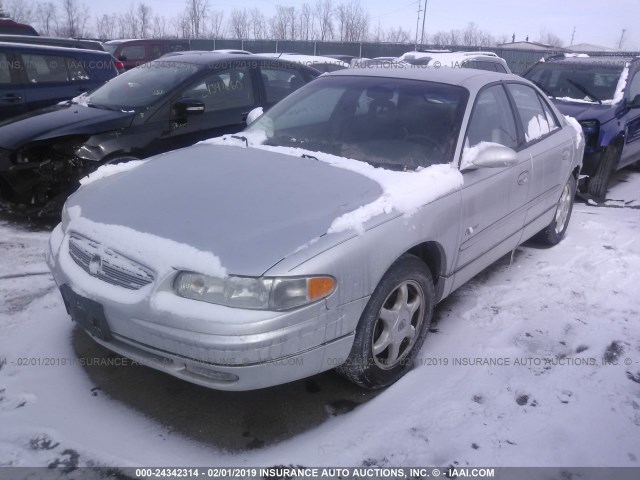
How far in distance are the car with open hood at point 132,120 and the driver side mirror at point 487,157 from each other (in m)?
2.95

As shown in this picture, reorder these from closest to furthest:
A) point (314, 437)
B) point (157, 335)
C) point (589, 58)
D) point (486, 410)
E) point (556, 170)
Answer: point (157, 335), point (314, 437), point (486, 410), point (556, 170), point (589, 58)

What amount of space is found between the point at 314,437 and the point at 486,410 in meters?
0.87

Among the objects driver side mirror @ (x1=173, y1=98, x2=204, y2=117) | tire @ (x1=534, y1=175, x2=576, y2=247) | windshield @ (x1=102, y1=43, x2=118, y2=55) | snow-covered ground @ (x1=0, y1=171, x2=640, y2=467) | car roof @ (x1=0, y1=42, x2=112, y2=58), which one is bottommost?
snow-covered ground @ (x1=0, y1=171, x2=640, y2=467)

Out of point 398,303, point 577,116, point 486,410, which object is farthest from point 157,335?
point 577,116

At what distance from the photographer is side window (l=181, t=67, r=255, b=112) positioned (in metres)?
5.31

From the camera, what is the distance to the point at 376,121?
331 centimetres

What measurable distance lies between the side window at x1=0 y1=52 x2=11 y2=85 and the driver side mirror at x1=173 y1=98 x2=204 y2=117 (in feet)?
9.12

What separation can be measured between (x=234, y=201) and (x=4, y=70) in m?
5.48

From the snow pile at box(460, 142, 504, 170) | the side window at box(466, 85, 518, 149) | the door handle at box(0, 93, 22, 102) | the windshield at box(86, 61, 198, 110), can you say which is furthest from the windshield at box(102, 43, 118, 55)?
the snow pile at box(460, 142, 504, 170)

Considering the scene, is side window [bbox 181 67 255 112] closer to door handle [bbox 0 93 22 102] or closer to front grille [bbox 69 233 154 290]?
door handle [bbox 0 93 22 102]

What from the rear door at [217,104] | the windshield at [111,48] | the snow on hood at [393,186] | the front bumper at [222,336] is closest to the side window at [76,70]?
the rear door at [217,104]

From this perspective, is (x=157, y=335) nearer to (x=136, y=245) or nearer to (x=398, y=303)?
(x=136, y=245)

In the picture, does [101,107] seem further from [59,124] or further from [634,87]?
[634,87]

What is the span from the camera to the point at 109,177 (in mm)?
2967
